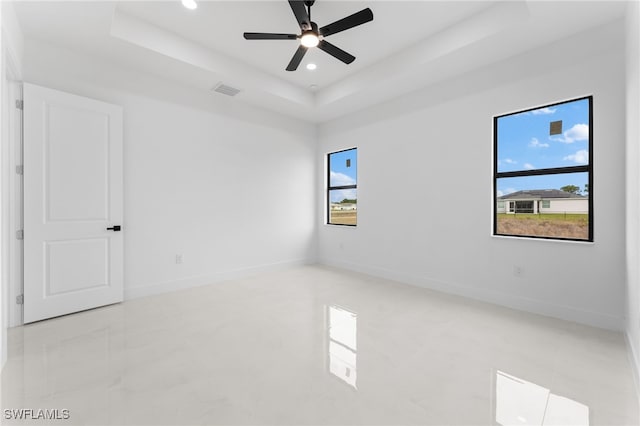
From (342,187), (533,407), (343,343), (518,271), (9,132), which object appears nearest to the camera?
(533,407)

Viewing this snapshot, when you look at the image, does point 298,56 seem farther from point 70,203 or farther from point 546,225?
point 546,225

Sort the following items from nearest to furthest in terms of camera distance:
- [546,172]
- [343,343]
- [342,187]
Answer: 1. [343,343]
2. [546,172]
3. [342,187]

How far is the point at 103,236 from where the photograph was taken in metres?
3.32

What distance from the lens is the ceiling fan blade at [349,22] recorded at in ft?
8.25

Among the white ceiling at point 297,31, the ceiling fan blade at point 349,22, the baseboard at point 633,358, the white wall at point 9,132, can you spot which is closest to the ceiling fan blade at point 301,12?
the ceiling fan blade at point 349,22

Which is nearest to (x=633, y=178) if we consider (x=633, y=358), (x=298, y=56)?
(x=633, y=358)

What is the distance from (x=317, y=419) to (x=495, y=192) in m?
3.30

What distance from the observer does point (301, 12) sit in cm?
256

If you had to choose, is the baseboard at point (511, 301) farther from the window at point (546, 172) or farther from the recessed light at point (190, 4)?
the recessed light at point (190, 4)

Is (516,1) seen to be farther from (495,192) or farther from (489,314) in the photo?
(489,314)

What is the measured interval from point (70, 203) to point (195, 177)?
1490 millimetres

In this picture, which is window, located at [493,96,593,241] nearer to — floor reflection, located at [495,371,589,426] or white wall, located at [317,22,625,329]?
white wall, located at [317,22,625,329]

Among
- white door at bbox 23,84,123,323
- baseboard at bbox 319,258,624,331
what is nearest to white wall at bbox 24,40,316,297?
white door at bbox 23,84,123,323

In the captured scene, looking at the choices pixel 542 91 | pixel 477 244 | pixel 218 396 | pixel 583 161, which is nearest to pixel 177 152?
pixel 218 396
